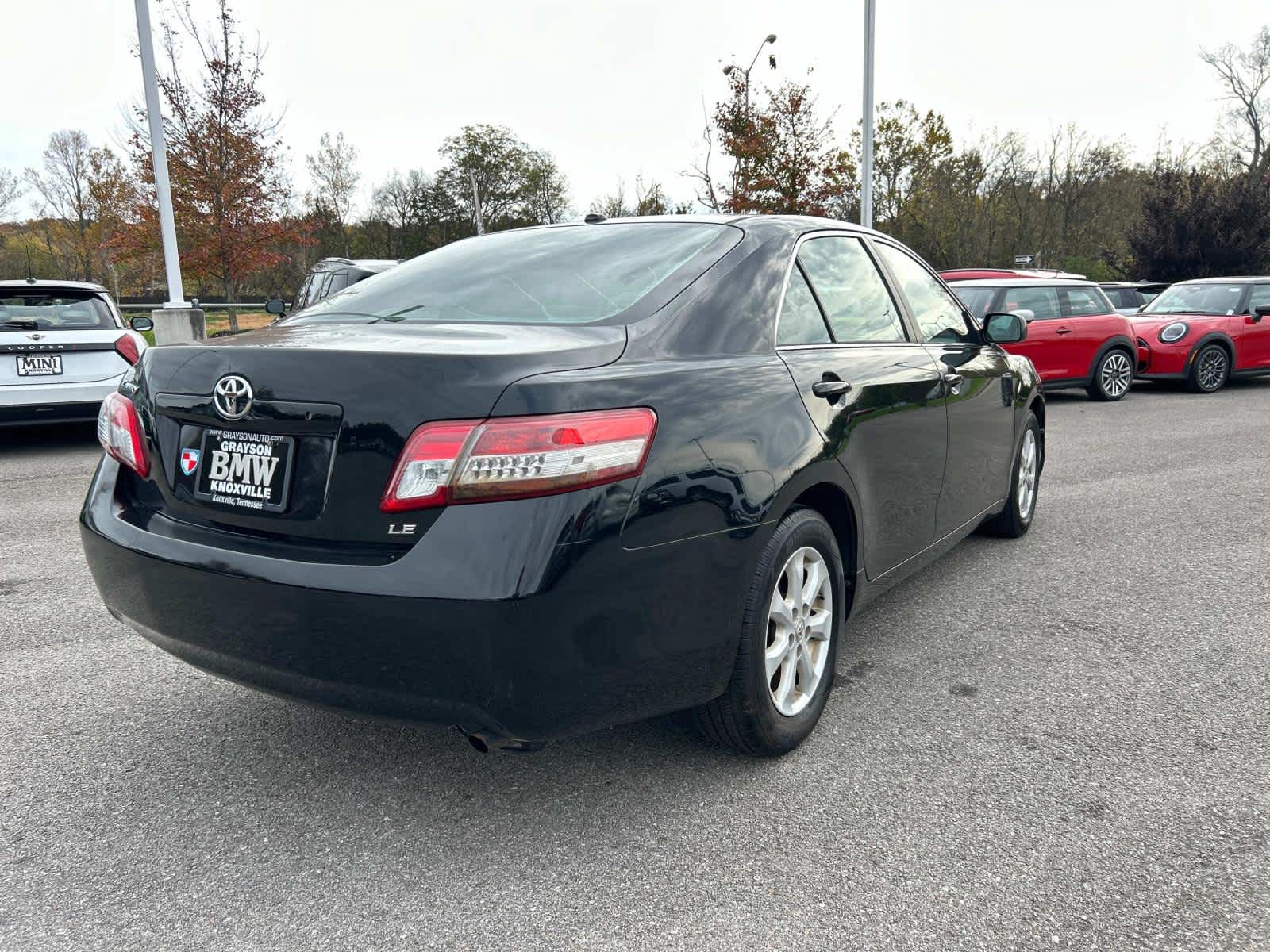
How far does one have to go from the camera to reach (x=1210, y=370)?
1355 centimetres

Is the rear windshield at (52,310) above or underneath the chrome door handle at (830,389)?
above

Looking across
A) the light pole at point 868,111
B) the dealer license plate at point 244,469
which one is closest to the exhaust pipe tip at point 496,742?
the dealer license plate at point 244,469

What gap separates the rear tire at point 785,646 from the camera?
2543mm

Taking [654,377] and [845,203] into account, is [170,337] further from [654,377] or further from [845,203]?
[845,203]

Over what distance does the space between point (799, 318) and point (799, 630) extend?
0.97 metres

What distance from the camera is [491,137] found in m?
64.1

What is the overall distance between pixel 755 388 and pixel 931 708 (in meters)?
1.30

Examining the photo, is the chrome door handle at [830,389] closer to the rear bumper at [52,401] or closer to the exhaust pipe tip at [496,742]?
the exhaust pipe tip at [496,742]

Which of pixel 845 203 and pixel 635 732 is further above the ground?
pixel 845 203

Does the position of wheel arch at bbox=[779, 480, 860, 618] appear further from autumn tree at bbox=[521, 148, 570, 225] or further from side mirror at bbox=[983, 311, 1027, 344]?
autumn tree at bbox=[521, 148, 570, 225]

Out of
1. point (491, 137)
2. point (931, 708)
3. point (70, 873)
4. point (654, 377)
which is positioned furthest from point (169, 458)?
point (491, 137)

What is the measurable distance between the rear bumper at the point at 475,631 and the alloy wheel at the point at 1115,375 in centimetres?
1172

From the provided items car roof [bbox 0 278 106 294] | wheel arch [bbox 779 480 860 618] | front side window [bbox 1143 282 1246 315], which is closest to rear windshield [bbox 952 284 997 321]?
front side window [bbox 1143 282 1246 315]

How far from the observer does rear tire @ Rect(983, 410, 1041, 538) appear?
16.5 ft
